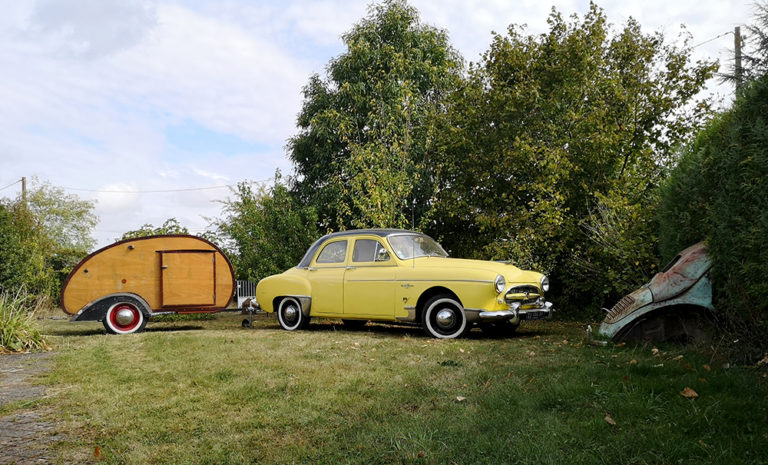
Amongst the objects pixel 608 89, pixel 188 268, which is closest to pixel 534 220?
pixel 608 89

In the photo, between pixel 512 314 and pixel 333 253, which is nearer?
pixel 512 314

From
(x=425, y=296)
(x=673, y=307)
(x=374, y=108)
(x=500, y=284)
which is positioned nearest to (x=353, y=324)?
(x=425, y=296)

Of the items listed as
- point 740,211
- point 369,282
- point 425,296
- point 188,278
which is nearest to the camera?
point 740,211

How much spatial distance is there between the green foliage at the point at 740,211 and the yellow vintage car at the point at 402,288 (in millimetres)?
3100

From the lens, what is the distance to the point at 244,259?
1709 centimetres

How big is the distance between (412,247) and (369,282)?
982mm

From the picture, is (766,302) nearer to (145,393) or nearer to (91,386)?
(145,393)

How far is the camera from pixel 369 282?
407 inches

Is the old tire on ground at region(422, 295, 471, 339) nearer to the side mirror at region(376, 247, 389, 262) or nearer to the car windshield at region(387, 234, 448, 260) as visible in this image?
the car windshield at region(387, 234, 448, 260)

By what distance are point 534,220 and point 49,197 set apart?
→ 41085 mm

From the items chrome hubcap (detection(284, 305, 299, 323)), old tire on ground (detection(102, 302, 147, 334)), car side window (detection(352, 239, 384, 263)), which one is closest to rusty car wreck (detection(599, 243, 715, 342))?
car side window (detection(352, 239, 384, 263))

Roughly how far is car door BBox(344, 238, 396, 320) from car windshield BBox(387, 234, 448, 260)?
0.20 metres

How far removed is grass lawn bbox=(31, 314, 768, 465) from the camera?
12.3 ft

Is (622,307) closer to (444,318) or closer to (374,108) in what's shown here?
(444,318)
